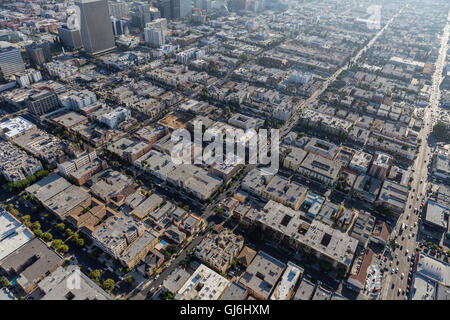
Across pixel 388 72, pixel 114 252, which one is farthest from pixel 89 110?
pixel 388 72

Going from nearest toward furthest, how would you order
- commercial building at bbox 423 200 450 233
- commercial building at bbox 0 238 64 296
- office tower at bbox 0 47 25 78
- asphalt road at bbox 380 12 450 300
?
commercial building at bbox 0 238 64 296
asphalt road at bbox 380 12 450 300
commercial building at bbox 423 200 450 233
office tower at bbox 0 47 25 78

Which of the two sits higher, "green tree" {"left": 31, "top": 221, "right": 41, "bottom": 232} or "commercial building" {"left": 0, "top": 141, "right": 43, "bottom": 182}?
"commercial building" {"left": 0, "top": 141, "right": 43, "bottom": 182}

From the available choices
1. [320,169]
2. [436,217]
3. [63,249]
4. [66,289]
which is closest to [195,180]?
[63,249]

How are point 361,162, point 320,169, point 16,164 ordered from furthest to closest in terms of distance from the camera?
point 361,162, point 320,169, point 16,164

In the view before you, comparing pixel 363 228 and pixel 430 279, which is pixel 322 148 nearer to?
pixel 363 228

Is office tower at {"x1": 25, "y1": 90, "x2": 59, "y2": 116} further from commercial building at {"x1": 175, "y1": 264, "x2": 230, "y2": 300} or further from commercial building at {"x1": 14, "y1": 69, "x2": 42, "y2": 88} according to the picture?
commercial building at {"x1": 175, "y1": 264, "x2": 230, "y2": 300}

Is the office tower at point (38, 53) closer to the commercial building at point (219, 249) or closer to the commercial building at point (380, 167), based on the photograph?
the commercial building at point (219, 249)

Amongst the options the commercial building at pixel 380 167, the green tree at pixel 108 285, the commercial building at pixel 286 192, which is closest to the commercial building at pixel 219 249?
the commercial building at pixel 286 192

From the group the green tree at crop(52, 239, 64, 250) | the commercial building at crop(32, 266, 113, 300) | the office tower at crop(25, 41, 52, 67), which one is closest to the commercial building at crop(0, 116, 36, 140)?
the green tree at crop(52, 239, 64, 250)
